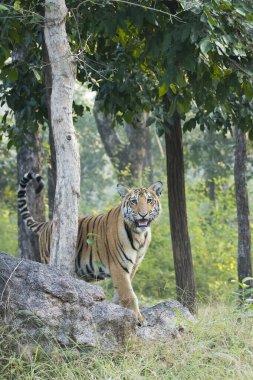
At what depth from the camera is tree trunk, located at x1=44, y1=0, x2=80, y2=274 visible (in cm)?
714

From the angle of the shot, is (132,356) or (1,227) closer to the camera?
(132,356)

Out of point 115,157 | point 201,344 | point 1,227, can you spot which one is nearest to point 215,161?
point 115,157

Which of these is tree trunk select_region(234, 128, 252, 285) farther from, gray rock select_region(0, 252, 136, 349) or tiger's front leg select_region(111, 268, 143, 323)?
gray rock select_region(0, 252, 136, 349)

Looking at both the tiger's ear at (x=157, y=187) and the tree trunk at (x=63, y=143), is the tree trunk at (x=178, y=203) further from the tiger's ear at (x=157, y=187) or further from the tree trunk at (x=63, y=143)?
the tree trunk at (x=63, y=143)

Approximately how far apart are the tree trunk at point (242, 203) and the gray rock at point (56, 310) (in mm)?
4941

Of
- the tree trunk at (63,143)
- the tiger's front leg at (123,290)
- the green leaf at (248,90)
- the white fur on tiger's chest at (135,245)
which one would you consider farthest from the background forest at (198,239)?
the tree trunk at (63,143)

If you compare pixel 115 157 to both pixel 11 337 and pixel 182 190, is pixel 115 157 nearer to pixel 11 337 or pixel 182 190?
pixel 182 190

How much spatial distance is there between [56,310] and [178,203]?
3.56 meters

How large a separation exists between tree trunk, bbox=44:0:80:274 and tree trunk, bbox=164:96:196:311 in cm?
230

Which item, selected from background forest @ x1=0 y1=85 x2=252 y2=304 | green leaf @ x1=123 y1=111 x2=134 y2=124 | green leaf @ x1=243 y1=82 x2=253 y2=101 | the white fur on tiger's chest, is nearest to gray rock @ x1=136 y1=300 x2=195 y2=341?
the white fur on tiger's chest

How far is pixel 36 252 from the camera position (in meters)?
11.6

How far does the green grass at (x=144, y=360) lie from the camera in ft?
18.6

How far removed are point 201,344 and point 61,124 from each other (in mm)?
2197

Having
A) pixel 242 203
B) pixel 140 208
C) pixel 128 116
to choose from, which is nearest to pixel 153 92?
pixel 128 116
